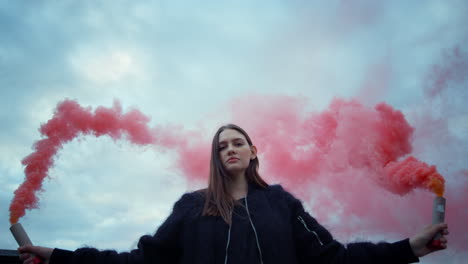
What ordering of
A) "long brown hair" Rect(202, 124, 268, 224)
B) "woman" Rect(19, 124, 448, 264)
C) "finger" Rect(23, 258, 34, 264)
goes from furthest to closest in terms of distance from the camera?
"long brown hair" Rect(202, 124, 268, 224) → "finger" Rect(23, 258, 34, 264) → "woman" Rect(19, 124, 448, 264)

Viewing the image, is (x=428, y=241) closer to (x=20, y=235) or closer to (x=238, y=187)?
(x=238, y=187)

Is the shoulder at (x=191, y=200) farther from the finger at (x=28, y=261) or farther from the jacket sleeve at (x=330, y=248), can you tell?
the finger at (x=28, y=261)

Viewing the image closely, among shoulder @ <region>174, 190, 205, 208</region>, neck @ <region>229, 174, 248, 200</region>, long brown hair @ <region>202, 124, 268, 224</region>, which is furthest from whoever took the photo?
neck @ <region>229, 174, 248, 200</region>

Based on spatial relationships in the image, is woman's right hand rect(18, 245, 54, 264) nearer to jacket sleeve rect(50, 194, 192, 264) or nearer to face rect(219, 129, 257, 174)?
jacket sleeve rect(50, 194, 192, 264)

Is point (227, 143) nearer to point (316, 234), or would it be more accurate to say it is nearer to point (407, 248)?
point (316, 234)

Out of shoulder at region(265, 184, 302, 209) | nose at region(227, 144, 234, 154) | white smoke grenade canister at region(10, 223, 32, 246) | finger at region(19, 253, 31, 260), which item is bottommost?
finger at region(19, 253, 31, 260)

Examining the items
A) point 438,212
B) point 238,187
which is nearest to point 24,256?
point 238,187

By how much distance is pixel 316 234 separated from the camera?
4.61 m

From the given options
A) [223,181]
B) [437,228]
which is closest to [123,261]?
[223,181]

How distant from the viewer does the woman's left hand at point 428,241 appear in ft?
12.9

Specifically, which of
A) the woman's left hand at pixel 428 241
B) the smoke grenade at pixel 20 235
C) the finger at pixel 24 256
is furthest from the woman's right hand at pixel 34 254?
the woman's left hand at pixel 428 241

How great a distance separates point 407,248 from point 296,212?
1.44m

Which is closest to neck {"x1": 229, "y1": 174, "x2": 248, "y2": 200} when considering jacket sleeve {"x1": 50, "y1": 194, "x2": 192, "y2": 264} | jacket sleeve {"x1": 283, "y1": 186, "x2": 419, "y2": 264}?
jacket sleeve {"x1": 283, "y1": 186, "x2": 419, "y2": 264}

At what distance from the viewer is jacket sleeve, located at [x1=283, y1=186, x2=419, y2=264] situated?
163 inches
